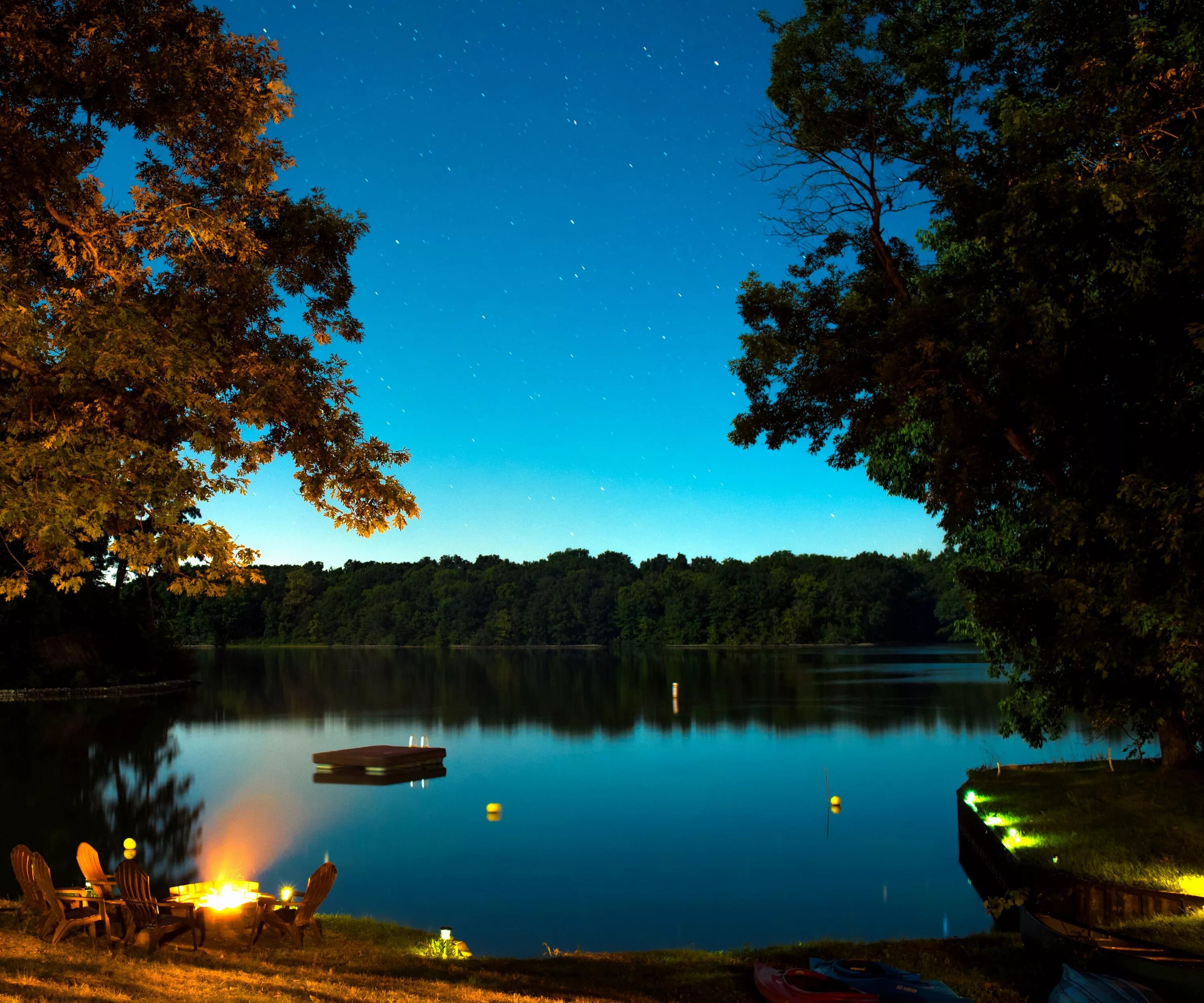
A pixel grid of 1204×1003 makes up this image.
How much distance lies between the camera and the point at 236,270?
11188 millimetres

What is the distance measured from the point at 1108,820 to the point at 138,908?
12.5 m

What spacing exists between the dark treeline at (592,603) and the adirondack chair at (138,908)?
8286 cm

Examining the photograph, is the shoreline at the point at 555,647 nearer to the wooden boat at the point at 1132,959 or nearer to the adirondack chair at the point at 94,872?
the adirondack chair at the point at 94,872

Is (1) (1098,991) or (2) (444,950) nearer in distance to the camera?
(1) (1098,991)

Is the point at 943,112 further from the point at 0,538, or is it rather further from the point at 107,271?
the point at 0,538

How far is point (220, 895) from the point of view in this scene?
11.1 metres

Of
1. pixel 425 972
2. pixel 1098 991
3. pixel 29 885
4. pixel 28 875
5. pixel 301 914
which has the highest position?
pixel 28 875

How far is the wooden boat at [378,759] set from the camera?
30.7 metres

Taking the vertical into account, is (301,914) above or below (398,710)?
above

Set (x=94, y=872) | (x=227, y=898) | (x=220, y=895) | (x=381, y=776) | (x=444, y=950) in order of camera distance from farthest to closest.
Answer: (x=381, y=776)
(x=444, y=950)
(x=220, y=895)
(x=227, y=898)
(x=94, y=872)

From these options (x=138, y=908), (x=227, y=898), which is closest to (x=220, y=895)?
(x=227, y=898)

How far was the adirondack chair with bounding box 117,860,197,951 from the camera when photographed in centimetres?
946

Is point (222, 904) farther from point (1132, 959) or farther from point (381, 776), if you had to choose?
point (381, 776)

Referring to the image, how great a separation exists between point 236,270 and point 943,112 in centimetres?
1053
